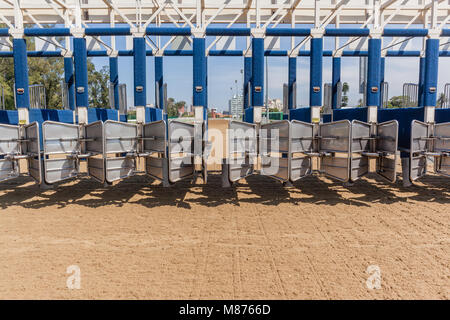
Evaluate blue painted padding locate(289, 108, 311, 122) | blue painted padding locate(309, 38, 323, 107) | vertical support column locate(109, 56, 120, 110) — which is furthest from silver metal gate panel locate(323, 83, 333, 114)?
vertical support column locate(109, 56, 120, 110)

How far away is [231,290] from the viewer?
142 inches

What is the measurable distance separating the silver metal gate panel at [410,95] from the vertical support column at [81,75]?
524 inches

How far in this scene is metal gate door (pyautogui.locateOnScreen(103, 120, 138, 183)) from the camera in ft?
24.4

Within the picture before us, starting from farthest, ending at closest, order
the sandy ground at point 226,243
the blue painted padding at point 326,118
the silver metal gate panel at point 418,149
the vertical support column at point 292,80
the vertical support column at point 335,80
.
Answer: the vertical support column at point 292,80 → the vertical support column at point 335,80 → the blue painted padding at point 326,118 → the silver metal gate panel at point 418,149 → the sandy ground at point 226,243

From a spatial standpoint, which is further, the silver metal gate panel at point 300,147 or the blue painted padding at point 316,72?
the blue painted padding at point 316,72

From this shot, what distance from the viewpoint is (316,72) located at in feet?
33.9

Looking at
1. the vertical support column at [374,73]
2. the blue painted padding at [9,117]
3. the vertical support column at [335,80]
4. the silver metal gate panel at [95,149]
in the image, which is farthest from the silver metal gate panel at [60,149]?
the vertical support column at [335,80]

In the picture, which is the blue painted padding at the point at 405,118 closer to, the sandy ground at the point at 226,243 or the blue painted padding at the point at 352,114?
the blue painted padding at the point at 352,114

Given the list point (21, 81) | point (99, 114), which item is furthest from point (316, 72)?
point (21, 81)

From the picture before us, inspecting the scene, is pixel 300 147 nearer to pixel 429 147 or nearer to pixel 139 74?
pixel 429 147

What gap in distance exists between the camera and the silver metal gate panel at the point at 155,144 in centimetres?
764

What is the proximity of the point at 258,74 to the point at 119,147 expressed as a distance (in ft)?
15.2

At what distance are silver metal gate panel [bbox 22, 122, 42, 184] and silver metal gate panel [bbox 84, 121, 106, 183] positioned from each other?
106 cm

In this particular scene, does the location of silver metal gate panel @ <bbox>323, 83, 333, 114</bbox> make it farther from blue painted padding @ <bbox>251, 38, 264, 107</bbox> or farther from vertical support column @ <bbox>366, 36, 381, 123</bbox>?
blue painted padding @ <bbox>251, 38, 264, 107</bbox>
